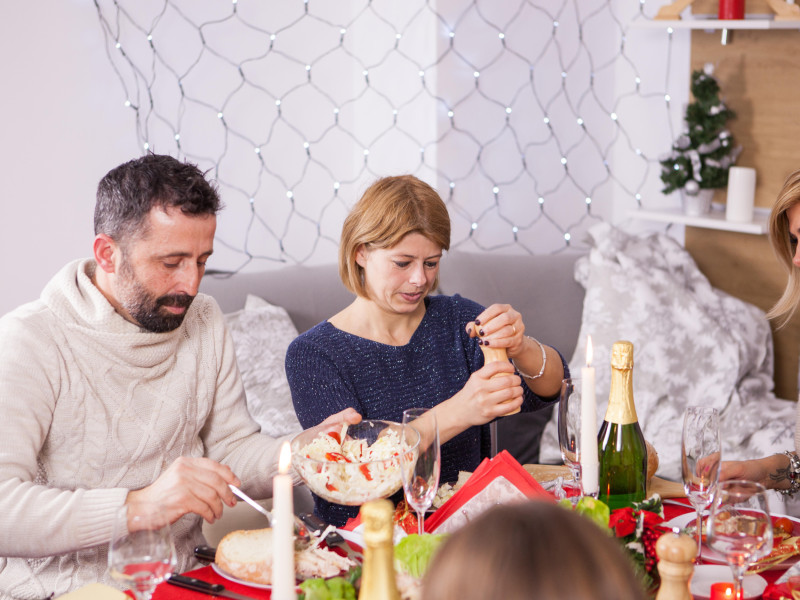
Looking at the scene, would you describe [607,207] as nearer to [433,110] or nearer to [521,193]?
[521,193]

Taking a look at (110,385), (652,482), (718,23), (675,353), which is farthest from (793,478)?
(718,23)

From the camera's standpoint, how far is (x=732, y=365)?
8.62 ft

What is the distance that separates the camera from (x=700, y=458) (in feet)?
4.04

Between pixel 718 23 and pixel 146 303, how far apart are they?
214 cm

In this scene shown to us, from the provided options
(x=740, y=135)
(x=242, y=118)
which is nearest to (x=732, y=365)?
(x=740, y=135)

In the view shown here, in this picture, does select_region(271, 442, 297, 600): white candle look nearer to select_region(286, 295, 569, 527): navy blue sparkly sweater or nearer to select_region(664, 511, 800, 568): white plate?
select_region(664, 511, 800, 568): white plate

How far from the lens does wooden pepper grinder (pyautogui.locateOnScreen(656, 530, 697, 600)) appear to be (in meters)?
0.87

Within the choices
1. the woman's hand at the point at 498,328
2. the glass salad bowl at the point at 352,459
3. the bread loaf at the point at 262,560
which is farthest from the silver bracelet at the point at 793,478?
the bread loaf at the point at 262,560

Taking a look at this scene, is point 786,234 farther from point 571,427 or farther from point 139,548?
point 139,548

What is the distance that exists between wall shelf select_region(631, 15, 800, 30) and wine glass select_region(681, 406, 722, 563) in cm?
186

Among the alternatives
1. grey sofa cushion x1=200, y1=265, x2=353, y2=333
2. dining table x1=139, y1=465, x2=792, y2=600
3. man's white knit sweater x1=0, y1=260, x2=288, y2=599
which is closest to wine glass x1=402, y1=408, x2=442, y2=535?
dining table x1=139, y1=465, x2=792, y2=600

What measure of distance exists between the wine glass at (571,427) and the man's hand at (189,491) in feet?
1.66

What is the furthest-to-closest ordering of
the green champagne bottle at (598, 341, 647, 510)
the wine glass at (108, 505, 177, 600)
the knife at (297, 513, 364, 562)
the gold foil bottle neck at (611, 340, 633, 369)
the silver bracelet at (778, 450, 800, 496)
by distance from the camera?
1. the silver bracelet at (778, 450, 800, 496)
2. the green champagne bottle at (598, 341, 647, 510)
3. the gold foil bottle neck at (611, 340, 633, 369)
4. the knife at (297, 513, 364, 562)
5. the wine glass at (108, 505, 177, 600)

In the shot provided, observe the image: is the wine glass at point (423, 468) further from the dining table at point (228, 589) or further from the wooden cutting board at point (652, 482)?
the wooden cutting board at point (652, 482)
